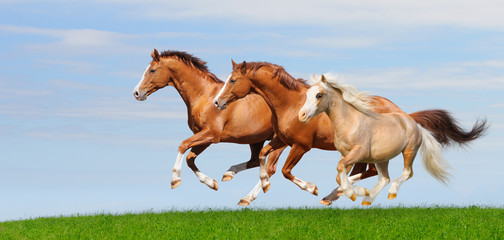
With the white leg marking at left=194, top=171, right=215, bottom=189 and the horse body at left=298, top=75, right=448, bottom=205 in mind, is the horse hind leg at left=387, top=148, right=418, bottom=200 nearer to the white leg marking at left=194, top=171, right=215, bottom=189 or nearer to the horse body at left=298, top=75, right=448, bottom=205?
the horse body at left=298, top=75, right=448, bottom=205

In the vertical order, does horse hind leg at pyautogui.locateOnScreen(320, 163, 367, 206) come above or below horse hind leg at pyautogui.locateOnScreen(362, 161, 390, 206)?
below

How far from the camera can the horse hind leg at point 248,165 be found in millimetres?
13344

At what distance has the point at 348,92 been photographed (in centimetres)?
945

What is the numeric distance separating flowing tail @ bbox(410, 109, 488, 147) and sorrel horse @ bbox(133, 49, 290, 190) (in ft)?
9.07

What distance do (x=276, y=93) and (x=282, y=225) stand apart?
224 cm

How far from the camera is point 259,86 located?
11.1m

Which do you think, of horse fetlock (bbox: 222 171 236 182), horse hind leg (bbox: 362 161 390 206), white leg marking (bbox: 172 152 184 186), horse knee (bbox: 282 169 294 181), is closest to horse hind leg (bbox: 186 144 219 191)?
horse fetlock (bbox: 222 171 236 182)

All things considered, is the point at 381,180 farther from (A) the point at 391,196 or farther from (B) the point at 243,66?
(B) the point at 243,66

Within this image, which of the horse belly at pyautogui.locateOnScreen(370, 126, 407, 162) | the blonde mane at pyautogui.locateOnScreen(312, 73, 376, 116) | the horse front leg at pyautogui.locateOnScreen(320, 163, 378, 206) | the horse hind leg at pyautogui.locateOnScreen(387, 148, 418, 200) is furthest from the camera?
the horse front leg at pyautogui.locateOnScreen(320, 163, 378, 206)

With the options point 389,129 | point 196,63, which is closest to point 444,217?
point 389,129

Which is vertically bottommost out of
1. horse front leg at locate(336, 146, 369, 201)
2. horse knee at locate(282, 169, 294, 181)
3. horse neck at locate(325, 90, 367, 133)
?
horse knee at locate(282, 169, 294, 181)

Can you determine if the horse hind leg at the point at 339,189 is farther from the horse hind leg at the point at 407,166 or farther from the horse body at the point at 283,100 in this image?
the horse hind leg at the point at 407,166

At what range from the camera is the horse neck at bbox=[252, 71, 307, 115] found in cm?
1105

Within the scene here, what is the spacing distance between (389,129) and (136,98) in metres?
5.71
